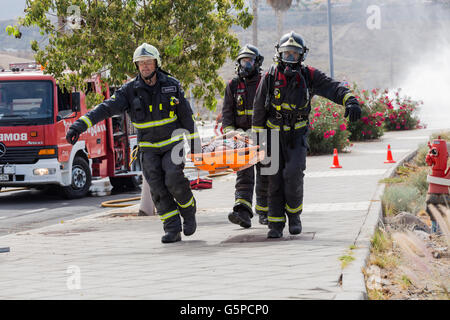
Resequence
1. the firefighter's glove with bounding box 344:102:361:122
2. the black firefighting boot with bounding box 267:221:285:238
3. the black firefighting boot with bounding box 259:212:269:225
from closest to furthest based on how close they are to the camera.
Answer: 1. the firefighter's glove with bounding box 344:102:361:122
2. the black firefighting boot with bounding box 267:221:285:238
3. the black firefighting boot with bounding box 259:212:269:225

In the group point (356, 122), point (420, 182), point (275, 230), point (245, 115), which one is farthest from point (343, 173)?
point (356, 122)

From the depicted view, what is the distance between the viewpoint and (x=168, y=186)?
7.77 m

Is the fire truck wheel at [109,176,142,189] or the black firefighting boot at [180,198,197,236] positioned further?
the fire truck wheel at [109,176,142,189]

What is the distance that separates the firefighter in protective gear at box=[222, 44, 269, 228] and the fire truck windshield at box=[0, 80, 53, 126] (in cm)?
680

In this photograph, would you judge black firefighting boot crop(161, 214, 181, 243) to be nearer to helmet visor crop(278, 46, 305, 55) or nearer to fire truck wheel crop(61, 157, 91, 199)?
helmet visor crop(278, 46, 305, 55)

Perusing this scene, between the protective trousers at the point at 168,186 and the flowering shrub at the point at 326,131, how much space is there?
1267cm

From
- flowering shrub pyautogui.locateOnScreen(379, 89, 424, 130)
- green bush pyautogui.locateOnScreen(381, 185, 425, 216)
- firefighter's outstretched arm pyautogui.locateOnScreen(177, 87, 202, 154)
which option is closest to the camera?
firefighter's outstretched arm pyautogui.locateOnScreen(177, 87, 202, 154)

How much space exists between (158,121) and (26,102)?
787cm

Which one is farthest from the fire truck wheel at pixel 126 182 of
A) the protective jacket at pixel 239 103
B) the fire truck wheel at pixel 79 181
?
the protective jacket at pixel 239 103

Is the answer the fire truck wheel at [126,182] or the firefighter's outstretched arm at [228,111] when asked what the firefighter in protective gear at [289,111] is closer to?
the firefighter's outstretched arm at [228,111]

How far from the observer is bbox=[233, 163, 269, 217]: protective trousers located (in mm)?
8578

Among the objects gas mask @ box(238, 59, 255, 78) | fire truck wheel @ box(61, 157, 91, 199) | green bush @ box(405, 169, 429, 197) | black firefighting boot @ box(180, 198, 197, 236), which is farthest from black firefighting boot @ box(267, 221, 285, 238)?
fire truck wheel @ box(61, 157, 91, 199)
